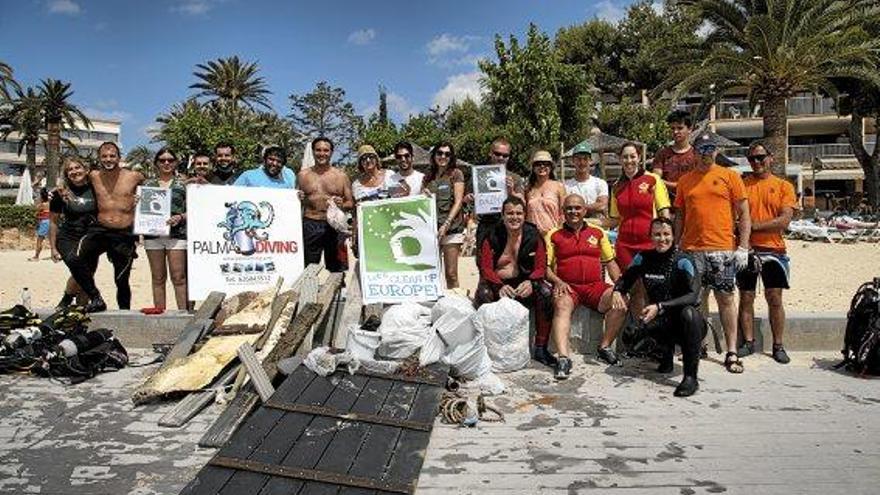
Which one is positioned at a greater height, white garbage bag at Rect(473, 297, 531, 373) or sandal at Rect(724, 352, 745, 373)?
white garbage bag at Rect(473, 297, 531, 373)

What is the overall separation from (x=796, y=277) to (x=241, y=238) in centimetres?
1091

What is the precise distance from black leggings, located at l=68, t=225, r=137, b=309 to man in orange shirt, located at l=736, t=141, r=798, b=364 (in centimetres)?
622

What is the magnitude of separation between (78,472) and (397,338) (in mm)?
2418

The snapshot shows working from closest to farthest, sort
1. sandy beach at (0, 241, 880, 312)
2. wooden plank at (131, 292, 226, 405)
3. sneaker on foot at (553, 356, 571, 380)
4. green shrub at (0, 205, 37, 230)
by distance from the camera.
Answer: wooden plank at (131, 292, 226, 405)
sneaker on foot at (553, 356, 571, 380)
sandy beach at (0, 241, 880, 312)
green shrub at (0, 205, 37, 230)

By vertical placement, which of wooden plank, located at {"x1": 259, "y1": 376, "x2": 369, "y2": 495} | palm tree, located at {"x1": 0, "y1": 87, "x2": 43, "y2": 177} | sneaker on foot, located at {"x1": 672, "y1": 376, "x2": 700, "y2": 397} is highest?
palm tree, located at {"x1": 0, "y1": 87, "x2": 43, "y2": 177}

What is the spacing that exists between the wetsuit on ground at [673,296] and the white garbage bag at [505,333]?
906mm

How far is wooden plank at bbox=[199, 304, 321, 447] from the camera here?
4.25m

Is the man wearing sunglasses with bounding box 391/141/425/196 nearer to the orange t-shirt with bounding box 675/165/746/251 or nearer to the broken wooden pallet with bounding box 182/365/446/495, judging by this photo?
the broken wooden pallet with bounding box 182/365/446/495

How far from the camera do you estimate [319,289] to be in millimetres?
6730

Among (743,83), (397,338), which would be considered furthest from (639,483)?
(743,83)

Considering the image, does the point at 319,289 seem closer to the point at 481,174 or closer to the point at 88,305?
the point at 481,174

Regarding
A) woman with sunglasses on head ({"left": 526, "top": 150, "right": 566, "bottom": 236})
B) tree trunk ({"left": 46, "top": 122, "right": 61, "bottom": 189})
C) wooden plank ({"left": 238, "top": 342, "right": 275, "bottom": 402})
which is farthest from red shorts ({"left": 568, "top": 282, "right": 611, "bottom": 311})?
tree trunk ({"left": 46, "top": 122, "right": 61, "bottom": 189})

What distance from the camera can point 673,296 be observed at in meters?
5.57

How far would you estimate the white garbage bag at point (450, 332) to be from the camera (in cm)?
540
